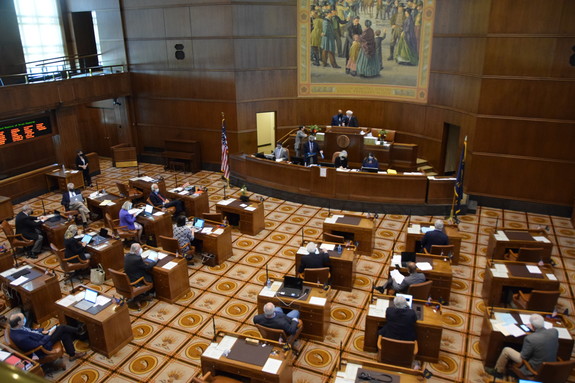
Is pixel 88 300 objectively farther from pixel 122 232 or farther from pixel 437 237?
pixel 437 237

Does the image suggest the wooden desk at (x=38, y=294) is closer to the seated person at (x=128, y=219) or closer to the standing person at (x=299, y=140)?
the seated person at (x=128, y=219)

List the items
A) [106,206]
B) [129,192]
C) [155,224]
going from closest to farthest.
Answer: [155,224] → [106,206] → [129,192]

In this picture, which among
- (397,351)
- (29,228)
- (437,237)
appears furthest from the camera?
(29,228)

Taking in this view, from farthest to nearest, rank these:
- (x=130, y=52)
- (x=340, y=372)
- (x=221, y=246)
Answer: (x=130, y=52) → (x=221, y=246) → (x=340, y=372)

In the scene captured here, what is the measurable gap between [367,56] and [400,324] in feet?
37.7

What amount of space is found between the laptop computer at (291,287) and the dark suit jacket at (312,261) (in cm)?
79

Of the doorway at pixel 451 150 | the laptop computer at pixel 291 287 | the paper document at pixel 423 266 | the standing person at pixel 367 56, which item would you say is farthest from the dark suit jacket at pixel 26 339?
the standing person at pixel 367 56

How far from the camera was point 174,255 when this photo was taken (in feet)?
29.0

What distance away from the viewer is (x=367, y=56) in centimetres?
1570

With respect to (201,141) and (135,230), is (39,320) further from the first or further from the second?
(201,141)

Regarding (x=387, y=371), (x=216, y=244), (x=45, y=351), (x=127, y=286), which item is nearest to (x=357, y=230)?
(x=216, y=244)

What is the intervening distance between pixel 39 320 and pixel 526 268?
339 inches

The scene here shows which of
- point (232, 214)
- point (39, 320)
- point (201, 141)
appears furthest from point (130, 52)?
point (39, 320)

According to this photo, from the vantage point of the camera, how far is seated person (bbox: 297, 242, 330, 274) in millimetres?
8203
